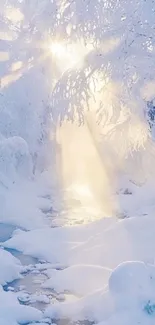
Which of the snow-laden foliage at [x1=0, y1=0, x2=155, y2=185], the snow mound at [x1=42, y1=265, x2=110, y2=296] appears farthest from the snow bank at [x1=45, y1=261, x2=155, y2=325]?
the snow-laden foliage at [x1=0, y1=0, x2=155, y2=185]

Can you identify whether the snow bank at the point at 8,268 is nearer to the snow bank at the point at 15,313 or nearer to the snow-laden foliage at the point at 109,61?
the snow bank at the point at 15,313

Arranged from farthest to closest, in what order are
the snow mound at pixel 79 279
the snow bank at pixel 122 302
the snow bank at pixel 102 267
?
the snow mound at pixel 79 279 < the snow bank at pixel 102 267 < the snow bank at pixel 122 302

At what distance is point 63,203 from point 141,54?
Result: 448 inches

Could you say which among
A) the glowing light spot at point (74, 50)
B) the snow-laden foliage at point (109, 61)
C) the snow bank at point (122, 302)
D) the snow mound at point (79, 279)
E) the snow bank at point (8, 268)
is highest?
the glowing light spot at point (74, 50)

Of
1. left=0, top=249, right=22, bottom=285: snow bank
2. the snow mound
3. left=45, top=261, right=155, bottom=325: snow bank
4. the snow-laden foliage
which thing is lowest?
left=45, top=261, right=155, bottom=325: snow bank

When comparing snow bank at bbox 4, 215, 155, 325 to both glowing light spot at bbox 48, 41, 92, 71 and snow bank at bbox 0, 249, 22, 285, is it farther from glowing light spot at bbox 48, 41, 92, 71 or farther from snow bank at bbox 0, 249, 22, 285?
glowing light spot at bbox 48, 41, 92, 71

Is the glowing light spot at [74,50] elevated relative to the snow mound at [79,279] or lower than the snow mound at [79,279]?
elevated

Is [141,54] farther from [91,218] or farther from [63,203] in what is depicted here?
[63,203]

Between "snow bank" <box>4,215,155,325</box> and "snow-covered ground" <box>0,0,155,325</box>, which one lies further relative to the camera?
"snow-covered ground" <box>0,0,155,325</box>

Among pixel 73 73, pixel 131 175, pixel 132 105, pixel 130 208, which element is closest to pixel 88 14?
pixel 73 73

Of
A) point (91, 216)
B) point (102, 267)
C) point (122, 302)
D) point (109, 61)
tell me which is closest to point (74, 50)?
point (109, 61)

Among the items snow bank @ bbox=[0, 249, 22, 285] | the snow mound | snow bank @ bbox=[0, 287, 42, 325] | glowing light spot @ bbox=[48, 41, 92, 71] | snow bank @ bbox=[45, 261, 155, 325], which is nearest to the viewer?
snow bank @ bbox=[45, 261, 155, 325]

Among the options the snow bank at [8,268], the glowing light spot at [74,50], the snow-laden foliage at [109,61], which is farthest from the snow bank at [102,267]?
the glowing light spot at [74,50]

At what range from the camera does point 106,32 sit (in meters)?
8.52
